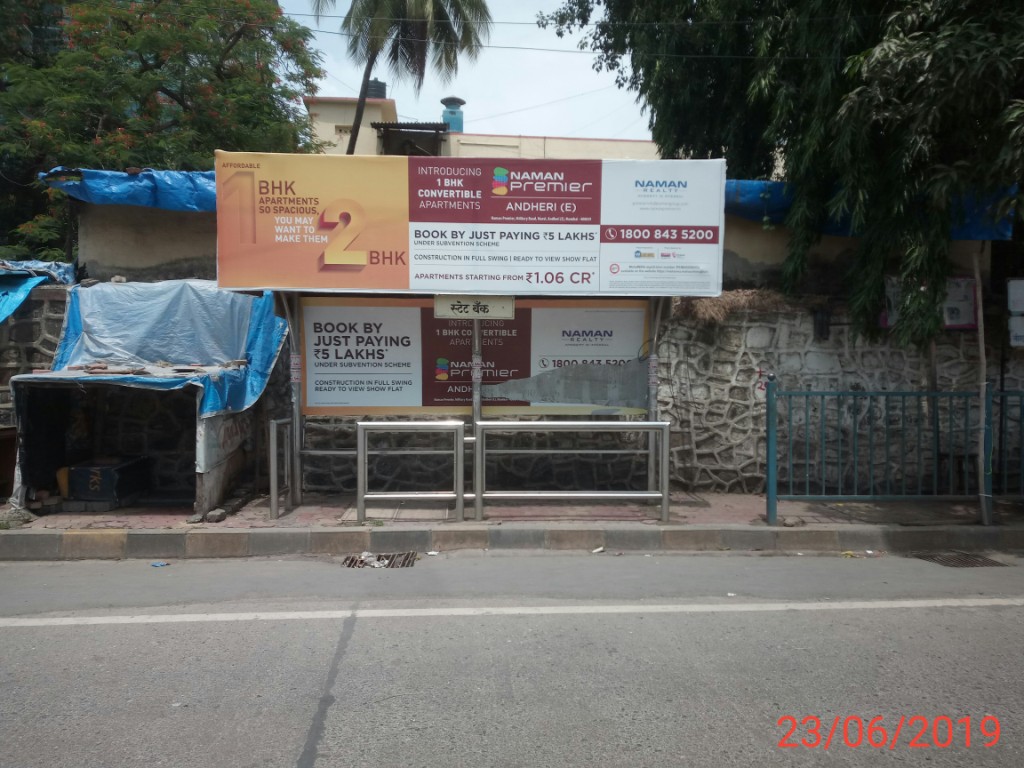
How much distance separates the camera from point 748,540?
6766 millimetres

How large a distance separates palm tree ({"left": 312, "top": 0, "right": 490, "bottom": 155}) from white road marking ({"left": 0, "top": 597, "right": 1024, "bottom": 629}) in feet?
47.0

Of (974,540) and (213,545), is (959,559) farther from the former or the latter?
(213,545)

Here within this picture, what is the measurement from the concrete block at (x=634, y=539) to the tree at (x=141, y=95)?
10.6 meters

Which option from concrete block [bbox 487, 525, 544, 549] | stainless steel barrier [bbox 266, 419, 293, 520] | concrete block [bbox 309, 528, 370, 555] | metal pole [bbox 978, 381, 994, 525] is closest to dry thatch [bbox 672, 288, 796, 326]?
metal pole [bbox 978, 381, 994, 525]

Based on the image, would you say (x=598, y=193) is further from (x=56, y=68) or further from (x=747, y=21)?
(x=56, y=68)

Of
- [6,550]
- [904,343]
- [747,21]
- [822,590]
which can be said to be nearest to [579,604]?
[822,590]

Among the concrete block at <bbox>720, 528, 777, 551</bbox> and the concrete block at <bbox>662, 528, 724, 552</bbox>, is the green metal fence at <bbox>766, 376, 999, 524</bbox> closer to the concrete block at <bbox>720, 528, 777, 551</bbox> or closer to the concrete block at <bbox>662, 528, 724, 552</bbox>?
the concrete block at <bbox>720, 528, 777, 551</bbox>

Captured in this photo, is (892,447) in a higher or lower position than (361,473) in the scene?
higher

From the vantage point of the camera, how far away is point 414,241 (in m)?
6.89

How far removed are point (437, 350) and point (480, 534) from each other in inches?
81.3

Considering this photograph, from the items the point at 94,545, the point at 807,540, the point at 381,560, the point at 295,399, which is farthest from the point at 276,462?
the point at 807,540

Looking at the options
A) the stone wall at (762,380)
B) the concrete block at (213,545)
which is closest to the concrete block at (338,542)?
the concrete block at (213,545)

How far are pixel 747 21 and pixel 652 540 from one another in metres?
6.66

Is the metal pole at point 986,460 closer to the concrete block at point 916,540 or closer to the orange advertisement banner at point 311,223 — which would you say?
the concrete block at point 916,540
